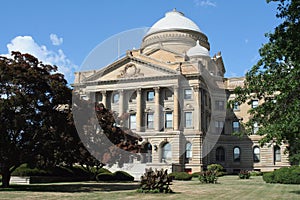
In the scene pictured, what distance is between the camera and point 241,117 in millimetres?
72500

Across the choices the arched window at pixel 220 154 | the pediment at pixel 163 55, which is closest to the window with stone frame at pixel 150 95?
the pediment at pixel 163 55

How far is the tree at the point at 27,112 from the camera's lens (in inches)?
1032

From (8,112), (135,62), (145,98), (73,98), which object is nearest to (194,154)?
(145,98)

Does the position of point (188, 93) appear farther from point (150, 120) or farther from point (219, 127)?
point (219, 127)

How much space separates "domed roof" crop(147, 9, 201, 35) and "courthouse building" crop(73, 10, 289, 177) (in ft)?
5.84

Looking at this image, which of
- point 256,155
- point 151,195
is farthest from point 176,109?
point 151,195

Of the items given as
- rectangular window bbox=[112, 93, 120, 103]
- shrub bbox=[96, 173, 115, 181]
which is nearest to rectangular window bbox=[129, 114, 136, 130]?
rectangular window bbox=[112, 93, 120, 103]

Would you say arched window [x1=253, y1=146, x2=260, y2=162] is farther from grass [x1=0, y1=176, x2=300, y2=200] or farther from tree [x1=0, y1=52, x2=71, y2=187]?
tree [x1=0, y1=52, x2=71, y2=187]

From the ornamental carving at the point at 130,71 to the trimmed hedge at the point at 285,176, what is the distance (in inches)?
1263

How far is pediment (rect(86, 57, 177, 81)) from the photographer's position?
208ft

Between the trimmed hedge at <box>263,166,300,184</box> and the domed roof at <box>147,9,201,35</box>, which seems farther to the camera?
the domed roof at <box>147,9,201,35</box>

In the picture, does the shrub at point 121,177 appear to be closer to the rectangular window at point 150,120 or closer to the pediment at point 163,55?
the rectangular window at point 150,120

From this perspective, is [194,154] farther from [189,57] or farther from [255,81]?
[255,81]

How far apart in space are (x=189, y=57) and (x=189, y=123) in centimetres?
1354
